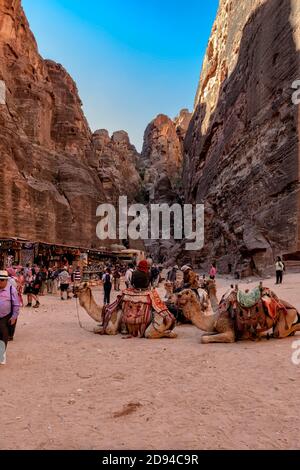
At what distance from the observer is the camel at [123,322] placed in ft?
26.1

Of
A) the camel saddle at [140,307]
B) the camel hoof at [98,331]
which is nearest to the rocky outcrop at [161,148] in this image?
the camel hoof at [98,331]

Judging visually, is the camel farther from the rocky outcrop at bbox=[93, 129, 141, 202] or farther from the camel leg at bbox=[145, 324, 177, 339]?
the rocky outcrop at bbox=[93, 129, 141, 202]

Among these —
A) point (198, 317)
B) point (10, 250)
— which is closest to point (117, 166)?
point (10, 250)

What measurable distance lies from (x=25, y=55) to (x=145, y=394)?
64675mm

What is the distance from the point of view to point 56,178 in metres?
53.4

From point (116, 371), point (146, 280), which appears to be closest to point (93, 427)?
point (116, 371)

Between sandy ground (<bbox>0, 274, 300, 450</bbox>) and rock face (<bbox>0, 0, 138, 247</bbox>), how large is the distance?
118 ft

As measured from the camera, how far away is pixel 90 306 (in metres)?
9.24

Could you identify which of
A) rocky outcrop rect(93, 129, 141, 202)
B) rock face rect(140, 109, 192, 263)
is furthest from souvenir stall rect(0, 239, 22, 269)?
rock face rect(140, 109, 192, 263)

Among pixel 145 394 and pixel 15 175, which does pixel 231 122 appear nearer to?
pixel 15 175

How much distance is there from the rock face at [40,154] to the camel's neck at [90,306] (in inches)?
1282

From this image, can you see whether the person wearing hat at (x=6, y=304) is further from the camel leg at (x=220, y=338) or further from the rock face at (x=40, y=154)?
the rock face at (x=40, y=154)

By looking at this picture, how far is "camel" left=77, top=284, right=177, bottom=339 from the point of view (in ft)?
26.1

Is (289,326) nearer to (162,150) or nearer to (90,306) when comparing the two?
(90,306)
